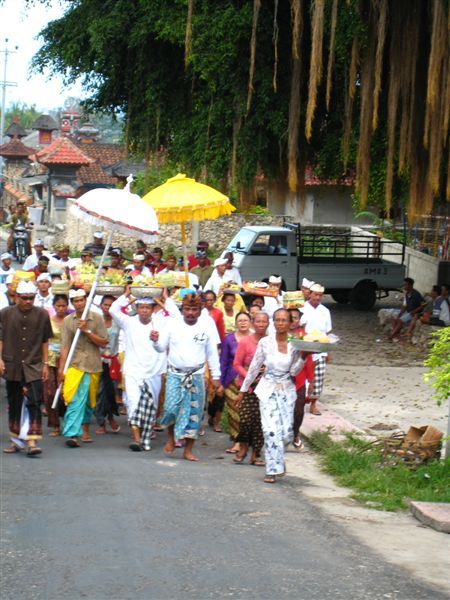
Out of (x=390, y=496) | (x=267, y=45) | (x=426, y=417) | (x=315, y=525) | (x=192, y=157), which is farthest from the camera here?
(x=192, y=157)

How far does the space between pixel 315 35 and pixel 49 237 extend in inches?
1153

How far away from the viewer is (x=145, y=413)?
39.0ft

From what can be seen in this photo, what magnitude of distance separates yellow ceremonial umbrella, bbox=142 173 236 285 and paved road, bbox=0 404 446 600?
598cm

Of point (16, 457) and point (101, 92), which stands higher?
point (101, 92)

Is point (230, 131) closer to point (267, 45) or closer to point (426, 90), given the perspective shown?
point (267, 45)

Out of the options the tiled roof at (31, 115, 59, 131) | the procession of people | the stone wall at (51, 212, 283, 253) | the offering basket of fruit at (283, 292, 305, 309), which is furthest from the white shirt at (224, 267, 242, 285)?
the tiled roof at (31, 115, 59, 131)

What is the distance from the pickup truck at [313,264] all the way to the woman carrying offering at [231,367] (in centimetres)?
1262

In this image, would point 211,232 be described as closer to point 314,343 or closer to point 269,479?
point 269,479

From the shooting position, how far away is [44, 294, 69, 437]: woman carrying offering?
1259 cm

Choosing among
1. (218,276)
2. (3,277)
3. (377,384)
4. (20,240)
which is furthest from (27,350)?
(20,240)

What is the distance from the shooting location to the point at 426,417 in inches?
567

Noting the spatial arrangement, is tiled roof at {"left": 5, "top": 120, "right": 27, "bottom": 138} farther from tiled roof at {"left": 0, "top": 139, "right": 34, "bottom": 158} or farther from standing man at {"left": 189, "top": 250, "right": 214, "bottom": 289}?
standing man at {"left": 189, "top": 250, "right": 214, "bottom": 289}

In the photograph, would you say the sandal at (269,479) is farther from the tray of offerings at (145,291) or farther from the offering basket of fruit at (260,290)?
the offering basket of fruit at (260,290)

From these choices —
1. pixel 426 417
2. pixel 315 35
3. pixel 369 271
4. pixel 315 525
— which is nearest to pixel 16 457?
pixel 315 525
